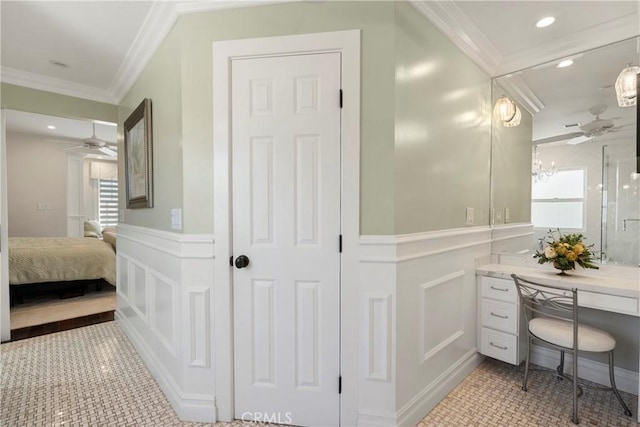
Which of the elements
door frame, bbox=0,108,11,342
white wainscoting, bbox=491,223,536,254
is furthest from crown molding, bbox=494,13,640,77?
door frame, bbox=0,108,11,342

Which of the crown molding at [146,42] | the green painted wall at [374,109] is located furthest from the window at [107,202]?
the green painted wall at [374,109]

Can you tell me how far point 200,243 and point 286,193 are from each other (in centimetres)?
59

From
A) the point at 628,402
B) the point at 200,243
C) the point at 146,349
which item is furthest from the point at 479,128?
the point at 146,349

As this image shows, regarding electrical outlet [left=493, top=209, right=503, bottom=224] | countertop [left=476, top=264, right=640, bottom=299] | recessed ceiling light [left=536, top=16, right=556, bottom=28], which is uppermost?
recessed ceiling light [left=536, top=16, right=556, bottom=28]

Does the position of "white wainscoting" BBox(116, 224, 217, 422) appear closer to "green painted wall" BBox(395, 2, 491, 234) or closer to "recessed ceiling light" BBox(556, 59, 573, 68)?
"green painted wall" BBox(395, 2, 491, 234)

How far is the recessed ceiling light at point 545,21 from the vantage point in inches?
77.2

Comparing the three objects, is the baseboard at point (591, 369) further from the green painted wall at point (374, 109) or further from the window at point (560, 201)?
the green painted wall at point (374, 109)

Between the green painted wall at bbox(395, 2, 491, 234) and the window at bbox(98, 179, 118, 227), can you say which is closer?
the green painted wall at bbox(395, 2, 491, 234)

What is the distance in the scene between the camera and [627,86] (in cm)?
199

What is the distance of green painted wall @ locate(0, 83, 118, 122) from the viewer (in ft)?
9.20

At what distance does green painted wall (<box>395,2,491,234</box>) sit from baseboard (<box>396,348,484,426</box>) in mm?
995

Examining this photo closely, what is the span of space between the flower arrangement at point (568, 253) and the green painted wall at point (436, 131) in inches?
19.2

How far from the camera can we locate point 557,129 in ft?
7.74

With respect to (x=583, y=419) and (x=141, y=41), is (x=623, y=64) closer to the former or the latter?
(x=583, y=419)
